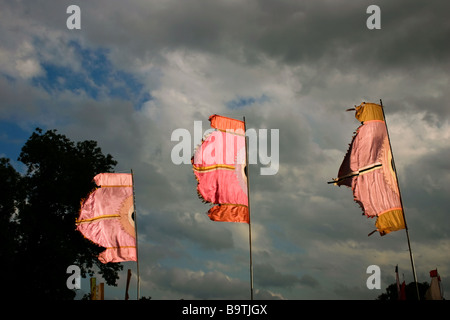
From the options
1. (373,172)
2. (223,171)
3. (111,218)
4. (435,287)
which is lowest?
(435,287)

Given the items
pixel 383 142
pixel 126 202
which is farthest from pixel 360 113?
pixel 126 202

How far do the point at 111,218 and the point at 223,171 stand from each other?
700 centimetres

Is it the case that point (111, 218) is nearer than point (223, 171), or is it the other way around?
point (223, 171)

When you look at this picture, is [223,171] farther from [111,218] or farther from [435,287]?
[435,287]

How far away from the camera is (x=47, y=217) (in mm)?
36062

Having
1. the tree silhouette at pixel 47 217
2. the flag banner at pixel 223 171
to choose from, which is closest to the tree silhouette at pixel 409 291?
the tree silhouette at pixel 47 217

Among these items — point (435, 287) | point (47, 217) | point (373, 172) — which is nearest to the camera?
point (435, 287)

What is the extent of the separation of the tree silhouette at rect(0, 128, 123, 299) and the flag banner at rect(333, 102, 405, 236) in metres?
21.2

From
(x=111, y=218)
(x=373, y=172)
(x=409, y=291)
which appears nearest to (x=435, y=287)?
(x=373, y=172)

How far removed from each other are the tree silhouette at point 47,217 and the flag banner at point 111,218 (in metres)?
9.34

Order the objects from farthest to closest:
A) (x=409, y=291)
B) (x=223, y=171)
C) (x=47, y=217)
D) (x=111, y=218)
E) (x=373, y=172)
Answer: (x=409, y=291) → (x=47, y=217) → (x=111, y=218) → (x=223, y=171) → (x=373, y=172)

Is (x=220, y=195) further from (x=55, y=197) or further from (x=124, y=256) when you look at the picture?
(x=55, y=197)
